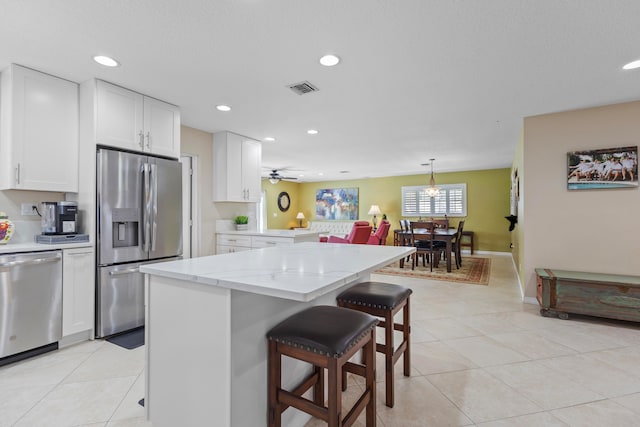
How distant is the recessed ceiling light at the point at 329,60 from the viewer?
2.24 meters

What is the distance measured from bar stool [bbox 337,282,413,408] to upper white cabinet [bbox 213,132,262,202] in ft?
9.78

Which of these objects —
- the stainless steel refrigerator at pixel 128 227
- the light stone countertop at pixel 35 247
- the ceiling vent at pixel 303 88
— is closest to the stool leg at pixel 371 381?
the ceiling vent at pixel 303 88

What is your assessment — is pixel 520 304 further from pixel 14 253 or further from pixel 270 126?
pixel 14 253

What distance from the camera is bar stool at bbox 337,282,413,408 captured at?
5.53 feet

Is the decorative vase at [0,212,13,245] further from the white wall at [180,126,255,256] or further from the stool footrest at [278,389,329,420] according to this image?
the stool footrest at [278,389,329,420]

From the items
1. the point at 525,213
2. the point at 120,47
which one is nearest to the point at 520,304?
the point at 525,213

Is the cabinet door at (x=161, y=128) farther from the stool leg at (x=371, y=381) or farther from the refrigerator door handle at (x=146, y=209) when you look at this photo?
the stool leg at (x=371, y=381)

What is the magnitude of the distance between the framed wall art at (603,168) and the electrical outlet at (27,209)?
18.2 ft

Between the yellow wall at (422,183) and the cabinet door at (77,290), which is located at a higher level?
the yellow wall at (422,183)

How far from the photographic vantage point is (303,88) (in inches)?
110

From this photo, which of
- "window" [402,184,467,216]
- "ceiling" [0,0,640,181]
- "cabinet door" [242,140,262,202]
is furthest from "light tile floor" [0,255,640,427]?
"window" [402,184,467,216]

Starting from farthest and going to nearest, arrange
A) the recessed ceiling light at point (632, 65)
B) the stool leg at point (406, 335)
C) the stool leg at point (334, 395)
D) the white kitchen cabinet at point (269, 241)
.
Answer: the white kitchen cabinet at point (269, 241)
the recessed ceiling light at point (632, 65)
the stool leg at point (406, 335)
the stool leg at point (334, 395)

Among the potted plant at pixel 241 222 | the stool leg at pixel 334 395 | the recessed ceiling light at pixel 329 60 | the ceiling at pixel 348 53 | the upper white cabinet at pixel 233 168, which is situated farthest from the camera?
the potted plant at pixel 241 222

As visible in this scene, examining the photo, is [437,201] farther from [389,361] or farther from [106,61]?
[106,61]
